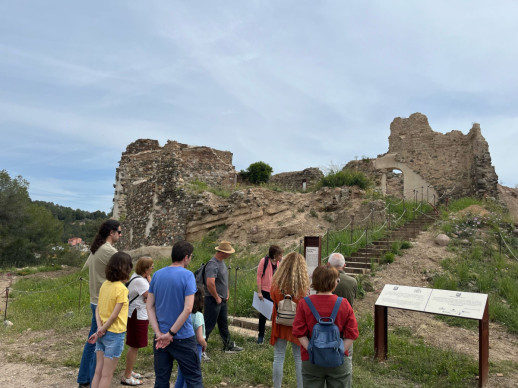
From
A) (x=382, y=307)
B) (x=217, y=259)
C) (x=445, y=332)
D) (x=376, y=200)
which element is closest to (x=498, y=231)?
(x=376, y=200)

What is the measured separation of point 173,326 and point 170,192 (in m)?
13.5

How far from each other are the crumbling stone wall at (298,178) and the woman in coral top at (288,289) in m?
17.3

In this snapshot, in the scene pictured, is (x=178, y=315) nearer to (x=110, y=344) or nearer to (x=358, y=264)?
Answer: (x=110, y=344)

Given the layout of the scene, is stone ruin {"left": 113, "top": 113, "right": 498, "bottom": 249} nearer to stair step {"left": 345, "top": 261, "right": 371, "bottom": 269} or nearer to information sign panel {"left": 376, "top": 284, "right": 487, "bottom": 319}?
stair step {"left": 345, "top": 261, "right": 371, "bottom": 269}

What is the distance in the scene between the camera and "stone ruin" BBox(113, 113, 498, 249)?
52.1 feet

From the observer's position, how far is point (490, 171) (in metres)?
17.9

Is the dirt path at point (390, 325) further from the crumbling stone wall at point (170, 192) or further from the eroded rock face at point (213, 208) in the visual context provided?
the crumbling stone wall at point (170, 192)

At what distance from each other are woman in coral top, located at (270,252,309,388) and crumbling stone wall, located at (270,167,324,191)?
1730cm

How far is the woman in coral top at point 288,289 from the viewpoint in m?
4.37

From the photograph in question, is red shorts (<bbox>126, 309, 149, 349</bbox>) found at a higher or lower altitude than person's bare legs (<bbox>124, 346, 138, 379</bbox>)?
higher

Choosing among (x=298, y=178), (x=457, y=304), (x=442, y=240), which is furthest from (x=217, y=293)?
(x=298, y=178)

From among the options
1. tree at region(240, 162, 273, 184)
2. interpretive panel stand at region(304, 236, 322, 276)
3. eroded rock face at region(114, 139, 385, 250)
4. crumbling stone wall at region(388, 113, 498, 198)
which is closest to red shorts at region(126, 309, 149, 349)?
interpretive panel stand at region(304, 236, 322, 276)

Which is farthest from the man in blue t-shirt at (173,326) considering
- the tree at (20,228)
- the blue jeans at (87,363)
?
the tree at (20,228)

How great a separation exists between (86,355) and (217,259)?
85.7 inches
